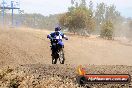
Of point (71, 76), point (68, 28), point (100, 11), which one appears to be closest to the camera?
point (71, 76)

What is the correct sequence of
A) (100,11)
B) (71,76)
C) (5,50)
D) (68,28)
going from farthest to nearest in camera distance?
(100,11) < (68,28) < (5,50) < (71,76)

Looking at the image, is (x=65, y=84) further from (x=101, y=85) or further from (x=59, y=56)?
(x=59, y=56)

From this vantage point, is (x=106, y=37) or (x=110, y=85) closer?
(x=110, y=85)

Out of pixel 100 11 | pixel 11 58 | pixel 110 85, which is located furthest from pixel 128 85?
pixel 100 11

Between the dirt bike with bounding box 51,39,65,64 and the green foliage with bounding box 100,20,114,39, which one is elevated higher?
the dirt bike with bounding box 51,39,65,64

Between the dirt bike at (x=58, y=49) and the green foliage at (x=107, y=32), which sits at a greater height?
the dirt bike at (x=58, y=49)

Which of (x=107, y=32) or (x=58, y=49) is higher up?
(x=58, y=49)

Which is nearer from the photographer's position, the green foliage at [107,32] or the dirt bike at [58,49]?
the dirt bike at [58,49]

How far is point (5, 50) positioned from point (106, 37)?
213 feet

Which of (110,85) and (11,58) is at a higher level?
(110,85)

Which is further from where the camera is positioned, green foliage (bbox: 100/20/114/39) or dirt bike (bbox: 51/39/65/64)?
green foliage (bbox: 100/20/114/39)

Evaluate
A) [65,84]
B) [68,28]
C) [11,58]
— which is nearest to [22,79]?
[65,84]

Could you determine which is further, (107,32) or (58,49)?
(107,32)

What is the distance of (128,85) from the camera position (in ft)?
30.7
